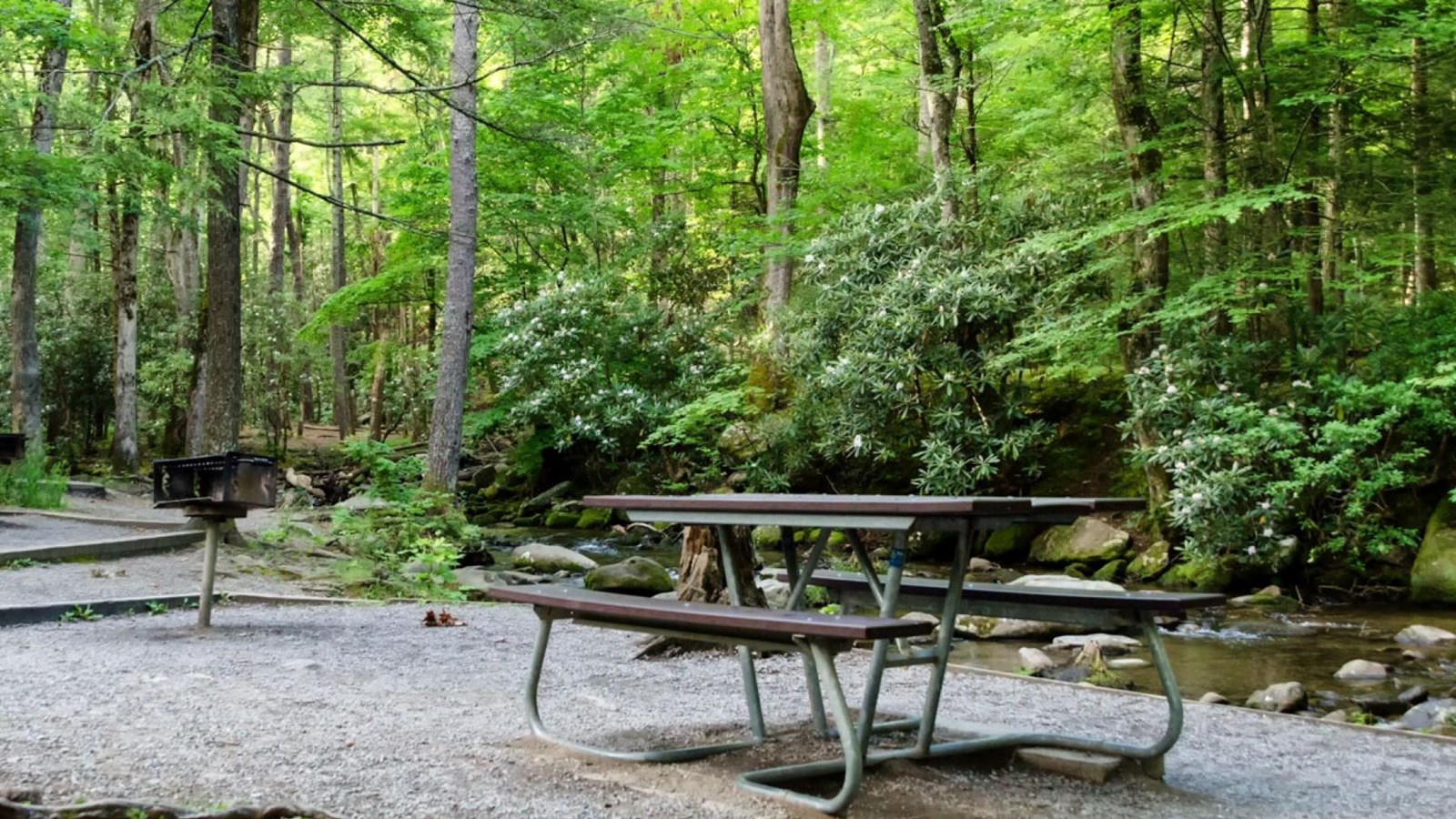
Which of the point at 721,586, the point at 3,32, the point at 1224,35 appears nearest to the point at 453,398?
the point at 3,32

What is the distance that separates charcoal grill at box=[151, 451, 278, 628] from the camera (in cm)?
602

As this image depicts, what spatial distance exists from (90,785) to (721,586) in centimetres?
429

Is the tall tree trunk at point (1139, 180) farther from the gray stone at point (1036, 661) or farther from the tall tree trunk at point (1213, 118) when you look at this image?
the gray stone at point (1036, 661)

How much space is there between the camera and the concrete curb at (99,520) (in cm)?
1088

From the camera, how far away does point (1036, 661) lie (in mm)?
7184

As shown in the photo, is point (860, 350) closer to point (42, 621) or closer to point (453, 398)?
point (453, 398)

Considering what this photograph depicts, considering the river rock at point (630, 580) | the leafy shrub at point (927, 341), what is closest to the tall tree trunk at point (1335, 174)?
the leafy shrub at point (927, 341)

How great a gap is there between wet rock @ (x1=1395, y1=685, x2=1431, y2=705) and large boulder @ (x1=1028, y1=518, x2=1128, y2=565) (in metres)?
5.79

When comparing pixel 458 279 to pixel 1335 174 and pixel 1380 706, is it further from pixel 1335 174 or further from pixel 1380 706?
pixel 1380 706

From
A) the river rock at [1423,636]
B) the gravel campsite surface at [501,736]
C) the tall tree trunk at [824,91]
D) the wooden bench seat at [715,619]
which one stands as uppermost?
the tall tree trunk at [824,91]

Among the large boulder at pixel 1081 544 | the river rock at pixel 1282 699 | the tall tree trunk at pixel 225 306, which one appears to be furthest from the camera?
the large boulder at pixel 1081 544

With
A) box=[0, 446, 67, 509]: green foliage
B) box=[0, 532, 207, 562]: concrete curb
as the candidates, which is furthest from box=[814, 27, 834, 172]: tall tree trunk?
box=[0, 446, 67, 509]: green foliage


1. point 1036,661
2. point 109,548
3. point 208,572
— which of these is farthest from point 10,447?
point 1036,661

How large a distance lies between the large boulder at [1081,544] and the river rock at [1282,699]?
634 centimetres
